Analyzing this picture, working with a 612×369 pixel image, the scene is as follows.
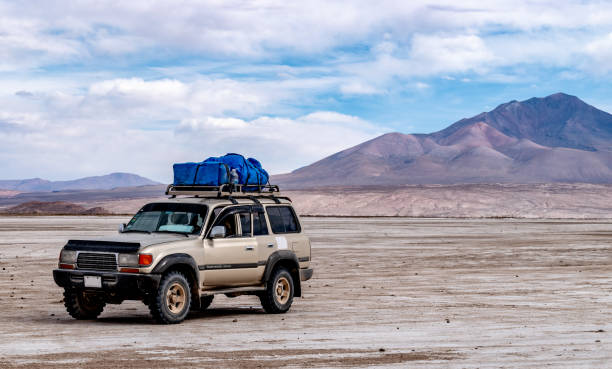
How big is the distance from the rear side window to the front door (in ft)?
2.04

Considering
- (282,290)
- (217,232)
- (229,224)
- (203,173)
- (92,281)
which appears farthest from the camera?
(282,290)

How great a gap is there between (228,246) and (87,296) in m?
2.41

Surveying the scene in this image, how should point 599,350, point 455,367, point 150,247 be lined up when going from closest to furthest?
point 455,367, point 599,350, point 150,247

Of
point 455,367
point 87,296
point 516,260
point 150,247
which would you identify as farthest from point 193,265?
point 516,260

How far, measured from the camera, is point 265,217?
16422mm

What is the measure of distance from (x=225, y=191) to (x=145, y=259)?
2444 mm

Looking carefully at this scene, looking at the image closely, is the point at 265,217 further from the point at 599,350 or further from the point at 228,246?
the point at 599,350

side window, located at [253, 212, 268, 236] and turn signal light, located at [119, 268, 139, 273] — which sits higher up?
side window, located at [253, 212, 268, 236]

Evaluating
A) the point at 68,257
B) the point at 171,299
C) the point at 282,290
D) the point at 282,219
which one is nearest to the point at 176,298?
the point at 171,299

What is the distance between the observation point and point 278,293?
53.7 feet

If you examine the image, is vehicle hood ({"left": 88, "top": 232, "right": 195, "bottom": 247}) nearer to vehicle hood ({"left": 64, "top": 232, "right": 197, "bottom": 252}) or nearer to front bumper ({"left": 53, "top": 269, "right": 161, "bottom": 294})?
Result: vehicle hood ({"left": 64, "top": 232, "right": 197, "bottom": 252})

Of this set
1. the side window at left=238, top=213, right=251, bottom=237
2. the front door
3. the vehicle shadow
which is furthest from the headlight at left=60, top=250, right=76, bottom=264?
the side window at left=238, top=213, right=251, bottom=237

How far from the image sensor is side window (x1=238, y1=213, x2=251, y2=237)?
15909 mm

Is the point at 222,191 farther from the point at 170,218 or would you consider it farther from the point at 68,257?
the point at 68,257
